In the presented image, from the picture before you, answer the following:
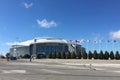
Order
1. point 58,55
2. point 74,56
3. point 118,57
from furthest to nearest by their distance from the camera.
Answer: point 58,55, point 74,56, point 118,57

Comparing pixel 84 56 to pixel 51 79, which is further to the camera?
pixel 84 56

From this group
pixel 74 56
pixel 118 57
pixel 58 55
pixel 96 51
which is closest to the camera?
pixel 118 57

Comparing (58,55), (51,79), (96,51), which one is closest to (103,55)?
(96,51)

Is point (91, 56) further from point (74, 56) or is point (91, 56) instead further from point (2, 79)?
point (2, 79)

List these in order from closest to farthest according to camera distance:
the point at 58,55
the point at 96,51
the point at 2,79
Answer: the point at 2,79 → the point at 96,51 → the point at 58,55

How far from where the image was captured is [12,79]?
1917 centimetres

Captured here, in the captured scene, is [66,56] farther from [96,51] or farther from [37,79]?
[37,79]

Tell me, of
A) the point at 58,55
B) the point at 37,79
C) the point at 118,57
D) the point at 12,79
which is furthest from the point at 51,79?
the point at 58,55

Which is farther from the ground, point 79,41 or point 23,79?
point 79,41

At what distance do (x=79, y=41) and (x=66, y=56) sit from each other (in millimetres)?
12289

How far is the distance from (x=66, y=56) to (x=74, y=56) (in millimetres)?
6378

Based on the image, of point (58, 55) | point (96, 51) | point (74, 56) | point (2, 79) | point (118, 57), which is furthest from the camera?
point (58, 55)

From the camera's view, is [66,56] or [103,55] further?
[66,56]

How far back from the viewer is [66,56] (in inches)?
5335
